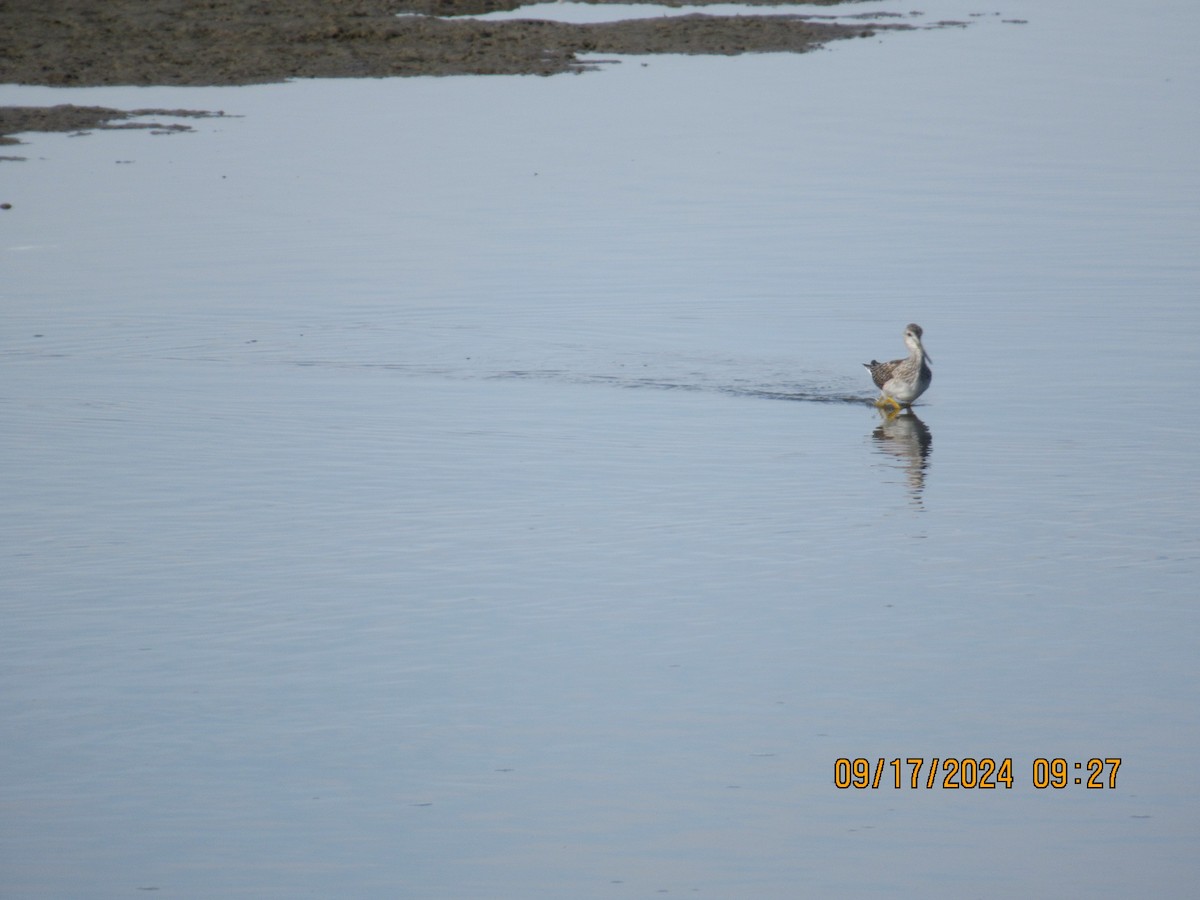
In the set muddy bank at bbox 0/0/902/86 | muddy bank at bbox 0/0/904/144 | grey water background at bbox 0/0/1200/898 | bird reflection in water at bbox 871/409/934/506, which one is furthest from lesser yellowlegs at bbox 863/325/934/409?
muddy bank at bbox 0/0/902/86

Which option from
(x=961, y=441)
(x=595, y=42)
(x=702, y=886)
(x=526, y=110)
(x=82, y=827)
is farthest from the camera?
(x=595, y=42)

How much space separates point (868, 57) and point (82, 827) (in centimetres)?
4062

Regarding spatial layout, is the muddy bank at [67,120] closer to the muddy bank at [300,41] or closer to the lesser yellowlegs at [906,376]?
the muddy bank at [300,41]

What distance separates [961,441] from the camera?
614 inches

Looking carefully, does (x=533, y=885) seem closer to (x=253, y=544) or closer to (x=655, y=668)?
(x=655, y=668)

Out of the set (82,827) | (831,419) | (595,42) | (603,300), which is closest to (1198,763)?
(82,827)

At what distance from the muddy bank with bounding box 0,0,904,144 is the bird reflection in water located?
2117cm

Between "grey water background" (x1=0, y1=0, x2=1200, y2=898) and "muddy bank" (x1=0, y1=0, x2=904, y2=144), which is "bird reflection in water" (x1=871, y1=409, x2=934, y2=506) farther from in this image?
"muddy bank" (x1=0, y1=0, x2=904, y2=144)

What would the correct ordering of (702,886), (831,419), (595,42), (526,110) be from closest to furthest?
(702,886), (831,419), (526,110), (595,42)

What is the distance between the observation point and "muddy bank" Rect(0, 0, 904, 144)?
124 ft
